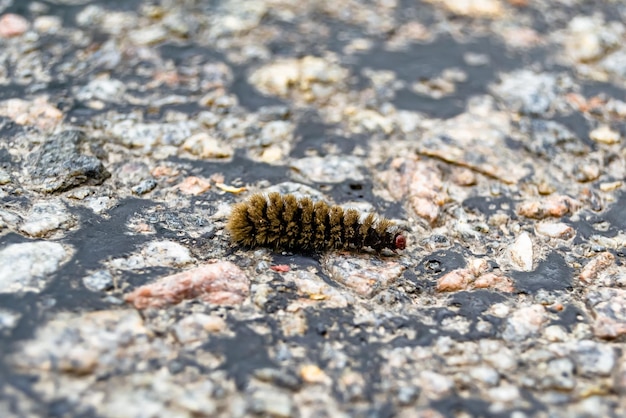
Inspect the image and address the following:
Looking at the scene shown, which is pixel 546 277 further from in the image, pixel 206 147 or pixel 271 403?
pixel 206 147

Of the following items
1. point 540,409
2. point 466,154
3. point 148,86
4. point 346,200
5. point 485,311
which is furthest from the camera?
point 148,86

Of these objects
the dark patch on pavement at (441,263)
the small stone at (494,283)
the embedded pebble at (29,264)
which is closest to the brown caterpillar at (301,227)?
the dark patch on pavement at (441,263)

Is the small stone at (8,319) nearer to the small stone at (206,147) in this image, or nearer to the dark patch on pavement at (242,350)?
the dark patch on pavement at (242,350)

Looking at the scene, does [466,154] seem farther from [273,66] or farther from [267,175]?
[273,66]

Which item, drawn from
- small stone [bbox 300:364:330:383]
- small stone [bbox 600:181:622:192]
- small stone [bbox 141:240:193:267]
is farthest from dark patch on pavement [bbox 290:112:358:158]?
small stone [bbox 300:364:330:383]

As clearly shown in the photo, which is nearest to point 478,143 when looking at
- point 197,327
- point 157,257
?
point 157,257

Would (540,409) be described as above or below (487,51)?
below

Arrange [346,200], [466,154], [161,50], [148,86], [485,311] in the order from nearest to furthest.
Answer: [485,311] → [346,200] → [466,154] → [148,86] → [161,50]

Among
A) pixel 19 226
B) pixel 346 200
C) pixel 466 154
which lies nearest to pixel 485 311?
pixel 346 200
